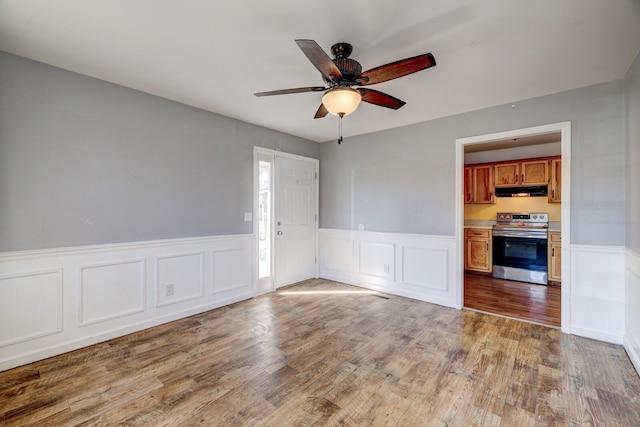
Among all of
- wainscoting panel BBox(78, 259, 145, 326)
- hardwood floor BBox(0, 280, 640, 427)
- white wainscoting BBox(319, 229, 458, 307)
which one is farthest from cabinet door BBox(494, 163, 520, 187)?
wainscoting panel BBox(78, 259, 145, 326)

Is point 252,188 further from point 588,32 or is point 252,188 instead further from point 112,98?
point 588,32

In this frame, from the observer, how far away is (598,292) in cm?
279

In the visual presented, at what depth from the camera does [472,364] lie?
234 centimetres

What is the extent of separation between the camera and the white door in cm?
449

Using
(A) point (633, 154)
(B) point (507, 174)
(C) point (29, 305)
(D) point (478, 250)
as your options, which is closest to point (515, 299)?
(D) point (478, 250)

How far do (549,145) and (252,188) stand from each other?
16.7ft

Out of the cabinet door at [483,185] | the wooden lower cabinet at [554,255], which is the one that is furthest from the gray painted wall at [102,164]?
the wooden lower cabinet at [554,255]

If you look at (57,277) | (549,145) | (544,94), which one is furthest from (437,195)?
(57,277)

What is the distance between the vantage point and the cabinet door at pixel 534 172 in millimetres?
4867

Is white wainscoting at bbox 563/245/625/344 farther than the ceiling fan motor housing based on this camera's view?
Yes

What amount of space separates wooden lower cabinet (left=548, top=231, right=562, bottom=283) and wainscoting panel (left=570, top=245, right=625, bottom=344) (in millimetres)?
2104

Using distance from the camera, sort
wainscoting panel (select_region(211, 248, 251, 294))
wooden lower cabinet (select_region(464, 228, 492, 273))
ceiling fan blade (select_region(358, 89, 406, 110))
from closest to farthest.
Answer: ceiling fan blade (select_region(358, 89, 406, 110)) < wainscoting panel (select_region(211, 248, 251, 294)) < wooden lower cabinet (select_region(464, 228, 492, 273))

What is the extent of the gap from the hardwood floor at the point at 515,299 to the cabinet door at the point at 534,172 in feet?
5.74

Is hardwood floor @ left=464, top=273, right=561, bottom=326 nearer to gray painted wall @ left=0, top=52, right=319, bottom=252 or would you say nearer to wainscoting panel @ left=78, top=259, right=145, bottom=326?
gray painted wall @ left=0, top=52, right=319, bottom=252
